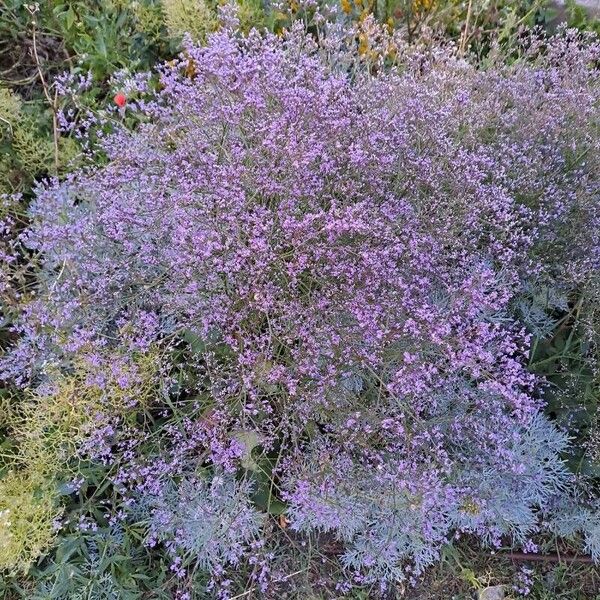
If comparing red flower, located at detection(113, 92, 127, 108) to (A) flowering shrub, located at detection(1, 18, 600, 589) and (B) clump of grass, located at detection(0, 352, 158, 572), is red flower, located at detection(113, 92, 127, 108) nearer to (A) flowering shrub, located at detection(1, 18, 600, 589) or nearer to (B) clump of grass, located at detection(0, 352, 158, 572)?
(A) flowering shrub, located at detection(1, 18, 600, 589)

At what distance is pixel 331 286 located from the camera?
2.09 metres

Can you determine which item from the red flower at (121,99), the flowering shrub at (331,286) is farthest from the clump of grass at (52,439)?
the red flower at (121,99)

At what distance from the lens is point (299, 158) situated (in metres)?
2.05

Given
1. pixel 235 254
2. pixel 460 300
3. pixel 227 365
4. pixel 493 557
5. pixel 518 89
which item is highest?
pixel 518 89

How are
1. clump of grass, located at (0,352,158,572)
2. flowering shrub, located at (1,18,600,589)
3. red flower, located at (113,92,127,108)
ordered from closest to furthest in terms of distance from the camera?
flowering shrub, located at (1,18,600,589) < clump of grass, located at (0,352,158,572) < red flower, located at (113,92,127,108)

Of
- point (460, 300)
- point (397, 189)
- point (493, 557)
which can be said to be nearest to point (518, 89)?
point (397, 189)

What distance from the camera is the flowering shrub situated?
2.08 metres

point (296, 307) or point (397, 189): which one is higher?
point (397, 189)

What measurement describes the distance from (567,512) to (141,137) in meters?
2.37

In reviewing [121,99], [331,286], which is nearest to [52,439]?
[331,286]

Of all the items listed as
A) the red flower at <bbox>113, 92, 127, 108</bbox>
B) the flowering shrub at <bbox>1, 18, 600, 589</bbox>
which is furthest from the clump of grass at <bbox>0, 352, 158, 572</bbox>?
the red flower at <bbox>113, 92, 127, 108</bbox>

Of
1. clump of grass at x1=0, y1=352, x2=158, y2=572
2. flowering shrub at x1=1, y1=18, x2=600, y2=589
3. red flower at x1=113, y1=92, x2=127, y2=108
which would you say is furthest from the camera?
red flower at x1=113, y1=92, x2=127, y2=108

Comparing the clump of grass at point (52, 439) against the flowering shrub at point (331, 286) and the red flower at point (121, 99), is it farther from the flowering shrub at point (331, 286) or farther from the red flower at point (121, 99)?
the red flower at point (121, 99)

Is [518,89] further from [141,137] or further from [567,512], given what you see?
[567,512]
